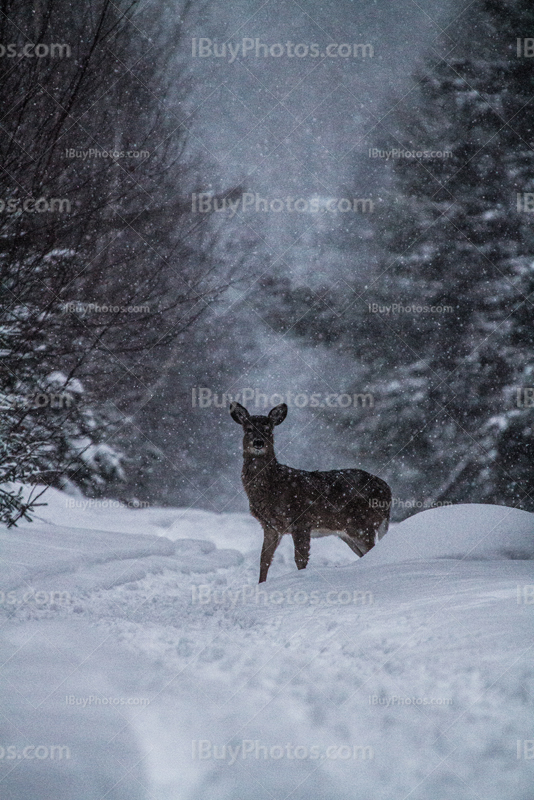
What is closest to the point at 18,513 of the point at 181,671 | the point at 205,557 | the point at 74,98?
the point at 205,557

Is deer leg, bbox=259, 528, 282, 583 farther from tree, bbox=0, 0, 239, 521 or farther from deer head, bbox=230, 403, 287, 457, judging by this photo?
tree, bbox=0, 0, 239, 521

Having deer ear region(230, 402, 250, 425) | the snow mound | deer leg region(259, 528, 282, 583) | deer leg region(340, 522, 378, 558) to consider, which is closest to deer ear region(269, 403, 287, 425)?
deer ear region(230, 402, 250, 425)

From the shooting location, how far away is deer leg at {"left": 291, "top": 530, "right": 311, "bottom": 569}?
6.29 m

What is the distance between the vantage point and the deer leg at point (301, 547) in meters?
6.29

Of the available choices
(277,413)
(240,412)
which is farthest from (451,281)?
(240,412)

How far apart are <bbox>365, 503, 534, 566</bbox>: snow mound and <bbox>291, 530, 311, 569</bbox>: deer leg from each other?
0.76 m

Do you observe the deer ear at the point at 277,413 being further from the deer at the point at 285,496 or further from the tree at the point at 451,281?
the tree at the point at 451,281

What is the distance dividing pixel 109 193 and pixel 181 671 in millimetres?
7111

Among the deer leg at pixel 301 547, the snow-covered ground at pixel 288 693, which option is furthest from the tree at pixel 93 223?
the snow-covered ground at pixel 288 693

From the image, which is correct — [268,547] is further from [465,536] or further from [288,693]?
[288,693]

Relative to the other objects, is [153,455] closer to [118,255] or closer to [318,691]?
[118,255]

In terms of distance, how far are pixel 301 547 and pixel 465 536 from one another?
1562 mm

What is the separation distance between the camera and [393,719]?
2904 millimetres

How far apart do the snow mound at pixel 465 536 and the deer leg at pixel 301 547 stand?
76 centimetres
